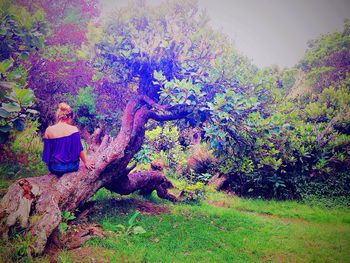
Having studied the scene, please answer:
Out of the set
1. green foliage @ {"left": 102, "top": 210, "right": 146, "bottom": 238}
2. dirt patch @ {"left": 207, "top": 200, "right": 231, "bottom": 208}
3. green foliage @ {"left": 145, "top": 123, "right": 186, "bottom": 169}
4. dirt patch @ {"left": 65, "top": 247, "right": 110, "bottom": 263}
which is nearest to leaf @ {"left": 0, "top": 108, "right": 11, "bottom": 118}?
dirt patch @ {"left": 65, "top": 247, "right": 110, "bottom": 263}

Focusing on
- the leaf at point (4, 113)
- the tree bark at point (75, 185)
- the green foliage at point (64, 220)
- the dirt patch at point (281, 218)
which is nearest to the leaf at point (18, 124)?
the leaf at point (4, 113)

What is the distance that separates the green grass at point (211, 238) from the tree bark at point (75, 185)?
72cm

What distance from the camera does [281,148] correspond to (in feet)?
37.8

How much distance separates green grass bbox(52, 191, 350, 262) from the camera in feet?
16.2

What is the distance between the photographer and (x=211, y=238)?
604cm

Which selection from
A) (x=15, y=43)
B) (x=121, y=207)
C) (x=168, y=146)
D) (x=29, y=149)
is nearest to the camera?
(x=15, y=43)

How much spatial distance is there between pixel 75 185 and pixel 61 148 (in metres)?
0.89

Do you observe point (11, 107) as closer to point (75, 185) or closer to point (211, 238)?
point (75, 185)

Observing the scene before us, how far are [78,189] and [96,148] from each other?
1.89 m

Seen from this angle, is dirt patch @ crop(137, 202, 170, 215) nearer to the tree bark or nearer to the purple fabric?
the tree bark

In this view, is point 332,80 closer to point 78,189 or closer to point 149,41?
point 149,41

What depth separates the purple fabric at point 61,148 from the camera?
514 centimetres

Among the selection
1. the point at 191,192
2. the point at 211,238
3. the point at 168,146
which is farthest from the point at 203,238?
the point at 168,146

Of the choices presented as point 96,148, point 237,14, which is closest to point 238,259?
point 96,148
